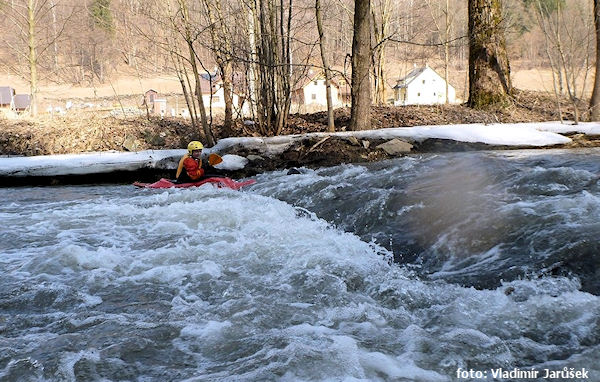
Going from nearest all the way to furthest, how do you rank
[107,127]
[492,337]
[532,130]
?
1. [492,337]
2. [532,130]
3. [107,127]

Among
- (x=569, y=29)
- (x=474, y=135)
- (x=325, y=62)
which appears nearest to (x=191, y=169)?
(x=325, y=62)

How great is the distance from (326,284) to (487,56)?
10406mm

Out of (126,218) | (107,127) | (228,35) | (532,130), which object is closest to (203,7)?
(228,35)

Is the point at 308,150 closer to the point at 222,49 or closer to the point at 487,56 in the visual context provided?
the point at 222,49

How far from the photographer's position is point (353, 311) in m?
3.56

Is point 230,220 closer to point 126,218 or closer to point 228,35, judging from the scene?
point 126,218

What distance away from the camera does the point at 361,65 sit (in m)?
10.3

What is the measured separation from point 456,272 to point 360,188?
2.87 metres

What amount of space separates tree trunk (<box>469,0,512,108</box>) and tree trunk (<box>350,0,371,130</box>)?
3.70m

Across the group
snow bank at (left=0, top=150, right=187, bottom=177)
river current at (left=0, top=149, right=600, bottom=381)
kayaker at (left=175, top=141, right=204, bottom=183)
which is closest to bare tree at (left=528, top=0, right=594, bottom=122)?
river current at (left=0, top=149, right=600, bottom=381)

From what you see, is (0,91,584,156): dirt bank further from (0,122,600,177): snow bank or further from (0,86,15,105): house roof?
(0,86,15,105): house roof

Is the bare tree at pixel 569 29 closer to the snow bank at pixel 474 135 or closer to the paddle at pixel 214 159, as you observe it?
the snow bank at pixel 474 135

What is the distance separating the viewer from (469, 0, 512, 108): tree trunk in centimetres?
1257

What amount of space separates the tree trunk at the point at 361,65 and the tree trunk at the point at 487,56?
3.70 m
